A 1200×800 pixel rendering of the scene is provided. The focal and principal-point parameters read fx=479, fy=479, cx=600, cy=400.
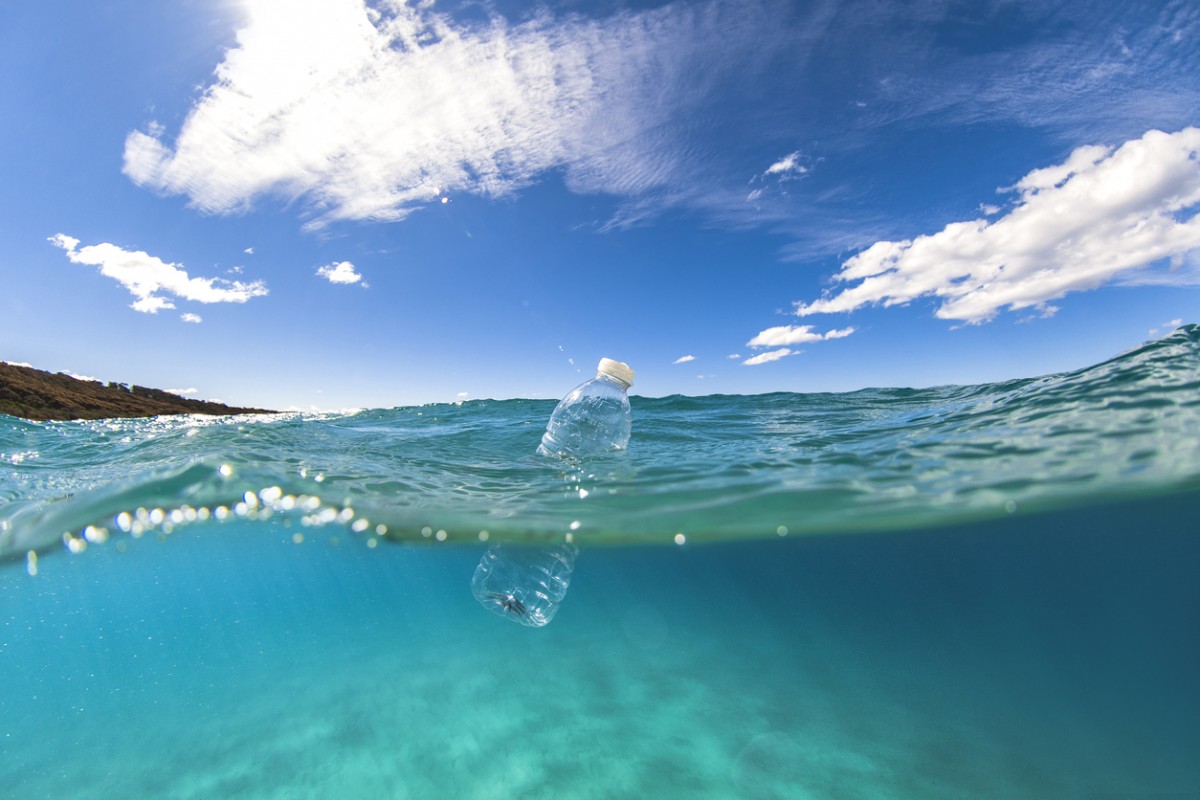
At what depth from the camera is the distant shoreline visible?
16734mm

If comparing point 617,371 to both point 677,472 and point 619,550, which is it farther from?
point 619,550

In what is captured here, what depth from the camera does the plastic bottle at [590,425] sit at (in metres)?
8.34

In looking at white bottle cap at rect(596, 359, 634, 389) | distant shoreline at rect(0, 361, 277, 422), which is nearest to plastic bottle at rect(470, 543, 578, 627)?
white bottle cap at rect(596, 359, 634, 389)

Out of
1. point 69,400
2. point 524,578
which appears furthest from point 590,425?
point 69,400

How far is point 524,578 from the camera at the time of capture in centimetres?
1075

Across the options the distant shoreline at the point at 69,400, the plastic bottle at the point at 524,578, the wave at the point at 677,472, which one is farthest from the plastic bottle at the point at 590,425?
the distant shoreline at the point at 69,400

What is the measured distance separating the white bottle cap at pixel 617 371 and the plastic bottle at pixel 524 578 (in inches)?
163

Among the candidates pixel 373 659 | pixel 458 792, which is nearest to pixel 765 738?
pixel 458 792

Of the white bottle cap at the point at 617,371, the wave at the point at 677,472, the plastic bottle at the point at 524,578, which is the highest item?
the white bottle cap at the point at 617,371

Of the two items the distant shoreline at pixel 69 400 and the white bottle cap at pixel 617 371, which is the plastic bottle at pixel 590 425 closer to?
the white bottle cap at pixel 617 371

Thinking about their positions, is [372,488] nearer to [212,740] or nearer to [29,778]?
[212,740]

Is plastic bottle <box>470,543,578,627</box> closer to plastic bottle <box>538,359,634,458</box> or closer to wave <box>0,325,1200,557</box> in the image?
wave <box>0,325,1200,557</box>

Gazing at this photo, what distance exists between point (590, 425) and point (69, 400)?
79.0ft

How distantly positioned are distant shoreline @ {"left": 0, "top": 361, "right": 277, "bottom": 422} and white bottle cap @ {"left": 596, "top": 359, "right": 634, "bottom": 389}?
17.5 m
